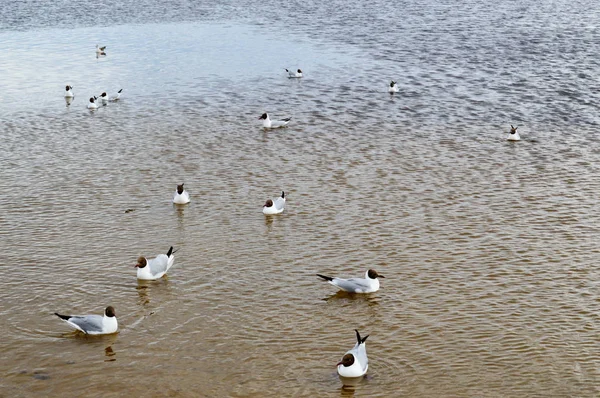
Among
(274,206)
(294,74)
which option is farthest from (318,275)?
(294,74)

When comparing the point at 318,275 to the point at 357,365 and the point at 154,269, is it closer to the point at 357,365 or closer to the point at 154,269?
the point at 357,365

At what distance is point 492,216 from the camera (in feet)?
66.2

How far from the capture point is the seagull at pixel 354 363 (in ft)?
42.5

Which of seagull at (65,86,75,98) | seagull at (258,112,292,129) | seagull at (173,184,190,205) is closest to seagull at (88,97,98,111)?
seagull at (65,86,75,98)

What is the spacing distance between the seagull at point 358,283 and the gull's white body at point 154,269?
10.6ft

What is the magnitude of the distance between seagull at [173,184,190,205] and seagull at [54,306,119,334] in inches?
256

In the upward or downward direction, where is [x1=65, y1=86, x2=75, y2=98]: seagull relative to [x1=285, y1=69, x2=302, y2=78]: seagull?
downward

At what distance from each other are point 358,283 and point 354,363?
322 centimetres

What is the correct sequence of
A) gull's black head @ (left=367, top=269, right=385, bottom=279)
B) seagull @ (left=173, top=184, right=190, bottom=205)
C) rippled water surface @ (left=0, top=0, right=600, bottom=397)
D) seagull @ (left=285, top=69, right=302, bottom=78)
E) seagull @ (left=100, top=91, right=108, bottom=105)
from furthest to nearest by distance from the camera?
1. seagull @ (left=285, top=69, right=302, bottom=78)
2. seagull @ (left=100, top=91, right=108, bottom=105)
3. seagull @ (left=173, top=184, right=190, bottom=205)
4. gull's black head @ (left=367, top=269, right=385, bottom=279)
5. rippled water surface @ (left=0, top=0, right=600, bottom=397)

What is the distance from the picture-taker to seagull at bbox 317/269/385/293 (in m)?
16.0

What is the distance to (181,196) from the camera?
819 inches

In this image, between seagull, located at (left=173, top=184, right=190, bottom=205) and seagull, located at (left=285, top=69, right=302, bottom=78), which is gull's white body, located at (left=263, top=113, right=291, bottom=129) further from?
seagull, located at (left=173, top=184, right=190, bottom=205)

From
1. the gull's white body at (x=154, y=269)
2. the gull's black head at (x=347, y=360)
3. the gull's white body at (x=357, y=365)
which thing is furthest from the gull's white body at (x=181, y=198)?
the gull's black head at (x=347, y=360)

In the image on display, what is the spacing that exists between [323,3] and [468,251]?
129 ft
